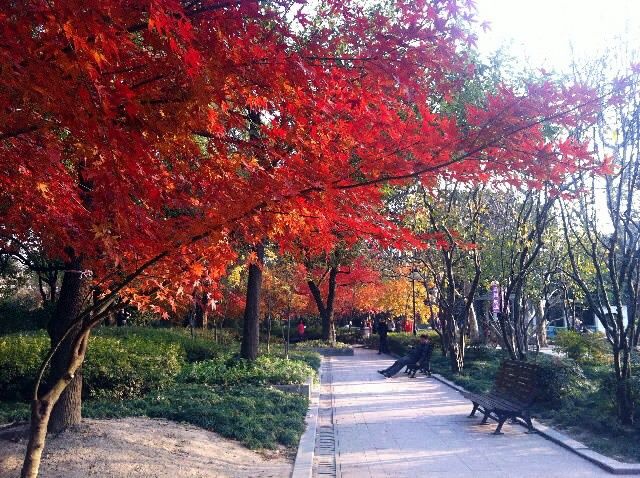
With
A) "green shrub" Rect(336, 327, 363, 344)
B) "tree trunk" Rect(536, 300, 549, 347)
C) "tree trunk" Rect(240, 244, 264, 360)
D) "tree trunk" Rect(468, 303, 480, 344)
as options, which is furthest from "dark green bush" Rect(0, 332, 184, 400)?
"green shrub" Rect(336, 327, 363, 344)

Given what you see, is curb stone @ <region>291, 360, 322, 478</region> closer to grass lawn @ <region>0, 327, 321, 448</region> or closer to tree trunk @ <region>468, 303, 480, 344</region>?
grass lawn @ <region>0, 327, 321, 448</region>

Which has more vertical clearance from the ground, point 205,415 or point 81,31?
point 81,31

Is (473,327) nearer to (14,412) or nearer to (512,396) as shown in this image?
(512,396)

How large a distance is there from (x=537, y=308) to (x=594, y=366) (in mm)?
7809

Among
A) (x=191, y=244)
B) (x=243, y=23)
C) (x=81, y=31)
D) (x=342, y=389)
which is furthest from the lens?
(x=342, y=389)

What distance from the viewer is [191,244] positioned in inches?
177

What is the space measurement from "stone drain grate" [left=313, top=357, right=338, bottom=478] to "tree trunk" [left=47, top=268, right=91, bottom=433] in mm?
3009

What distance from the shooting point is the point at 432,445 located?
8500mm

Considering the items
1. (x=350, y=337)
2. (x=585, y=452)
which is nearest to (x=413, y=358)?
(x=585, y=452)

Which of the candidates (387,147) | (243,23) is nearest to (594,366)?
(387,147)

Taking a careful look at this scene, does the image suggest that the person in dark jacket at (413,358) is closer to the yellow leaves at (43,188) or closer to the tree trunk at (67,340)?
the tree trunk at (67,340)

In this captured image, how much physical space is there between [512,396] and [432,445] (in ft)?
7.30

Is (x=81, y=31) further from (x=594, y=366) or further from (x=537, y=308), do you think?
(x=537, y=308)

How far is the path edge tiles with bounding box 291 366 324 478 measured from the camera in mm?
6844
